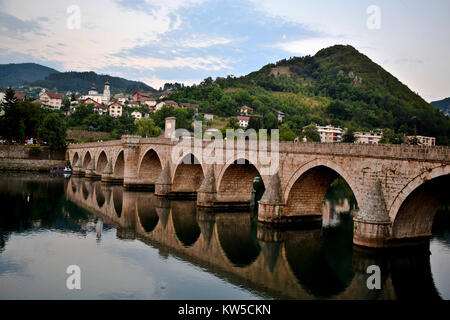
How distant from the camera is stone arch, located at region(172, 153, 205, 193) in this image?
31766mm

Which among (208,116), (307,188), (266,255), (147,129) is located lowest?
(266,255)

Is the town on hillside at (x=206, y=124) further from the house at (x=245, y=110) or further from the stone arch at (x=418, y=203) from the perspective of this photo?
the stone arch at (x=418, y=203)

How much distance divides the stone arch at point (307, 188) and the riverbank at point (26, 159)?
42.5m

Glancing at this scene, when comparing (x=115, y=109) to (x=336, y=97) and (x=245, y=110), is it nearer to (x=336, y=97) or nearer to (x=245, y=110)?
(x=245, y=110)

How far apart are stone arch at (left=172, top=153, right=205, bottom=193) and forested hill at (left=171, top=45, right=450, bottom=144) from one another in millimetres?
51029

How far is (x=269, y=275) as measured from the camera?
15211mm

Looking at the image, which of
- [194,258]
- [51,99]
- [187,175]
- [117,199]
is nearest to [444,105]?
[51,99]

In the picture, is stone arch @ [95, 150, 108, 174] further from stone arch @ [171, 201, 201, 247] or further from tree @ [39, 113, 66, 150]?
stone arch @ [171, 201, 201, 247]

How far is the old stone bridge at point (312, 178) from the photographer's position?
1564 cm

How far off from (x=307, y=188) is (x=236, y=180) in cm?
663

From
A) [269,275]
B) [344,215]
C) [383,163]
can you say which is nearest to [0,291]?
[269,275]

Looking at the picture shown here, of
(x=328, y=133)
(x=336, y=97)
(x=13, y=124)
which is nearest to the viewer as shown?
(x=13, y=124)

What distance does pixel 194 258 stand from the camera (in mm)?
16906
